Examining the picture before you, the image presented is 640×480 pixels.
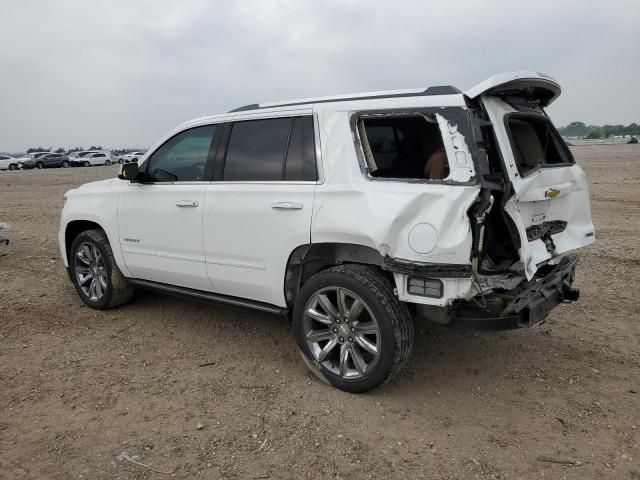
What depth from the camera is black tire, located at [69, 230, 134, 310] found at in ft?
16.7

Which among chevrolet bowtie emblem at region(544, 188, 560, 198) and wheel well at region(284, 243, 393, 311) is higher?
chevrolet bowtie emblem at region(544, 188, 560, 198)

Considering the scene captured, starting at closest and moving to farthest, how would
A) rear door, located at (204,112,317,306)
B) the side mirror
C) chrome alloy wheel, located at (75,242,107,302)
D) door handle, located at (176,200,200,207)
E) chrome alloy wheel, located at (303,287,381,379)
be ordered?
1. chrome alloy wheel, located at (303,287,381,379)
2. rear door, located at (204,112,317,306)
3. door handle, located at (176,200,200,207)
4. the side mirror
5. chrome alloy wheel, located at (75,242,107,302)

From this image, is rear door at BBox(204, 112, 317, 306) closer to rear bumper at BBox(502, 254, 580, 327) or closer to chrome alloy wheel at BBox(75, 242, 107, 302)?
rear bumper at BBox(502, 254, 580, 327)

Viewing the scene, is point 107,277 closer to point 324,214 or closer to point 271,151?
point 271,151

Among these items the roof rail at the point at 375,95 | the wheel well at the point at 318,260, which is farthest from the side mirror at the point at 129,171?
the wheel well at the point at 318,260

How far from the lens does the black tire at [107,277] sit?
510 centimetres

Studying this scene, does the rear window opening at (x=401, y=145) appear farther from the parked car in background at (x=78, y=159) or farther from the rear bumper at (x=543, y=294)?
the parked car in background at (x=78, y=159)

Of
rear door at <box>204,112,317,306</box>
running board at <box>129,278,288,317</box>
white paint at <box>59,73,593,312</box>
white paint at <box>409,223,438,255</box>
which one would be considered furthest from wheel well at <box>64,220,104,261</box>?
white paint at <box>409,223,438,255</box>

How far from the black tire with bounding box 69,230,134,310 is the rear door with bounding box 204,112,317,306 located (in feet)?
4.75

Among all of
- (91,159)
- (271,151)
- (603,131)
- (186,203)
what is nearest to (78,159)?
(91,159)

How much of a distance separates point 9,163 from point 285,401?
46.7 metres

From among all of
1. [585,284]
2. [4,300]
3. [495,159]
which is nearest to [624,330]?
[585,284]

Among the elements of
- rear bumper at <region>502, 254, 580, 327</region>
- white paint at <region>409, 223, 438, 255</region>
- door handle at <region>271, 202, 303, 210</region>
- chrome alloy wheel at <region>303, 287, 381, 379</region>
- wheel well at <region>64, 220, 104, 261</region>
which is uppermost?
door handle at <region>271, 202, 303, 210</region>

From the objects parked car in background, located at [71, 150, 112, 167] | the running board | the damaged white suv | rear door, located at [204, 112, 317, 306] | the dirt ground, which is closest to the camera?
the dirt ground
